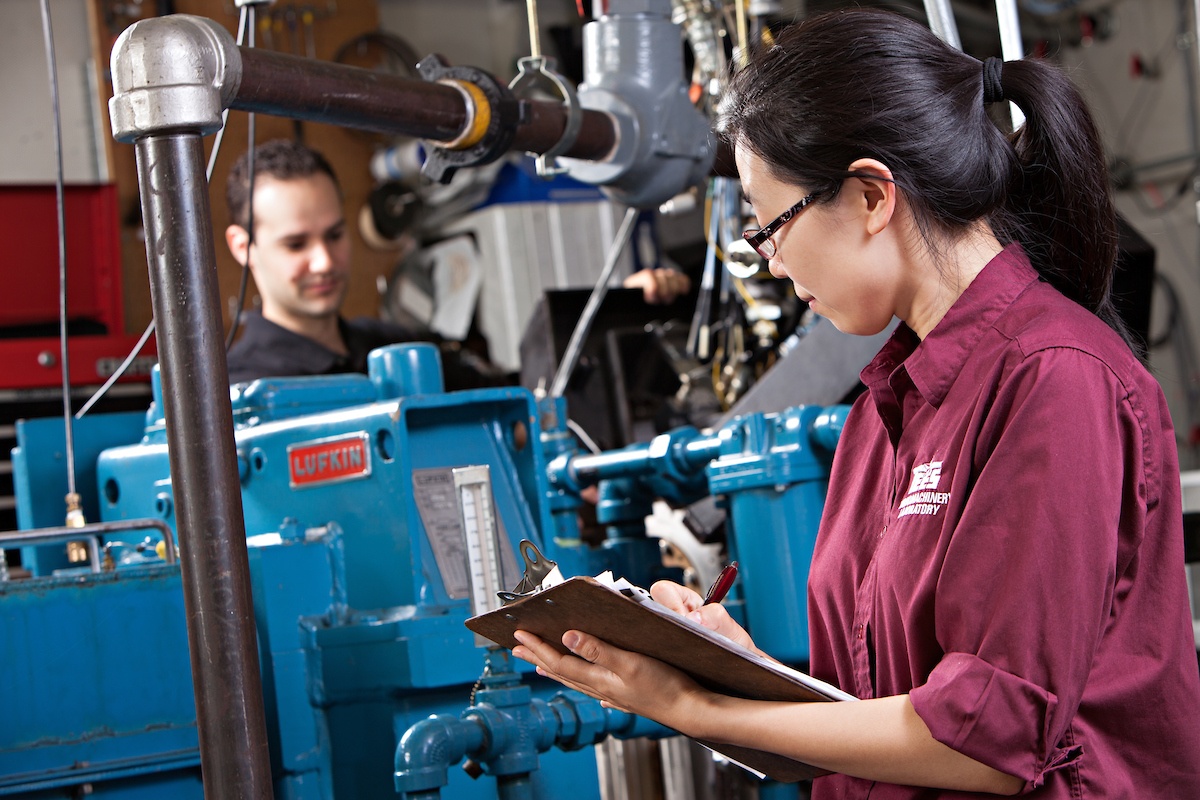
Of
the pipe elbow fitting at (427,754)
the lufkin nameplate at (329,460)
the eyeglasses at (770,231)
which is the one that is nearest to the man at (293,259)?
the lufkin nameplate at (329,460)

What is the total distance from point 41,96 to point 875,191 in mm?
4032

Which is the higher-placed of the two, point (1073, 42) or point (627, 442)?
point (1073, 42)

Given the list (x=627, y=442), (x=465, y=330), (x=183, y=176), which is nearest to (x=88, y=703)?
(x=183, y=176)

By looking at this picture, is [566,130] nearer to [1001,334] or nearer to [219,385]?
[219,385]

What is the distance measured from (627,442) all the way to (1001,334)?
5.49 feet

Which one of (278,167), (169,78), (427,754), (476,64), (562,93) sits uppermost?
(476,64)

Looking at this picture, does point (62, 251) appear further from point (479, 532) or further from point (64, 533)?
point (479, 532)

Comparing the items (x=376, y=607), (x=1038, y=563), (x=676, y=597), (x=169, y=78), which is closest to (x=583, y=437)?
(x=376, y=607)

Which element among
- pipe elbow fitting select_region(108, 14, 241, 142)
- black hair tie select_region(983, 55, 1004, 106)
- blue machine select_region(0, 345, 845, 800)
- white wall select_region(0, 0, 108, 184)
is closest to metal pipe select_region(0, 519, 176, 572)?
blue machine select_region(0, 345, 845, 800)

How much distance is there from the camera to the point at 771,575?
1644 mm

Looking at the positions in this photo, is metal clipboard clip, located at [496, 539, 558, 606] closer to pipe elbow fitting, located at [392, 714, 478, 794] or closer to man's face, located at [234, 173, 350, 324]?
pipe elbow fitting, located at [392, 714, 478, 794]

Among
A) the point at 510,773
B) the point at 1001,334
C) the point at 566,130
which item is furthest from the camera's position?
the point at 566,130

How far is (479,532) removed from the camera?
1.41 metres

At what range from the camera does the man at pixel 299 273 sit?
2.81 m
